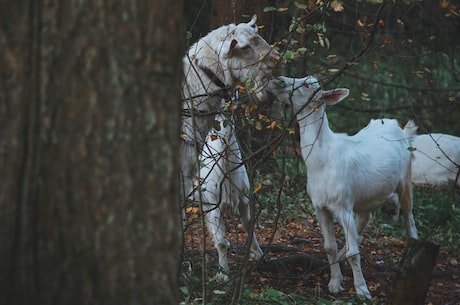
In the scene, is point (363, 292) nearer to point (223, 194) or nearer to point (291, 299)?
point (291, 299)

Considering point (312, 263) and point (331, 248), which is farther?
point (312, 263)

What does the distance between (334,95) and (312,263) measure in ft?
5.22

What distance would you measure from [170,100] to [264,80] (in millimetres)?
3926

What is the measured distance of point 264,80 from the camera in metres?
6.89

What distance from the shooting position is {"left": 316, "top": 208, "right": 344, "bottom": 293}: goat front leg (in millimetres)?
7484

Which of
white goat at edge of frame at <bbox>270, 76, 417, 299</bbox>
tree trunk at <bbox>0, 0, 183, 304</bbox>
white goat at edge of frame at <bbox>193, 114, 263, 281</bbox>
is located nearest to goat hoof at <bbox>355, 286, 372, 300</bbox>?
white goat at edge of frame at <bbox>270, 76, 417, 299</bbox>

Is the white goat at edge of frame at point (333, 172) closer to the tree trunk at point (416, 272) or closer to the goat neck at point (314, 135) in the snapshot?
the goat neck at point (314, 135)

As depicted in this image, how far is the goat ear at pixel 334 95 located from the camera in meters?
7.46

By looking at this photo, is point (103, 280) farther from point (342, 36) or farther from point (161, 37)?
point (342, 36)

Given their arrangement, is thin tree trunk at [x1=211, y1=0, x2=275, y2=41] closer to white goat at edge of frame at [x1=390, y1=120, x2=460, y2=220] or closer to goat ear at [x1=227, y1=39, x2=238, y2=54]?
goat ear at [x1=227, y1=39, x2=238, y2=54]

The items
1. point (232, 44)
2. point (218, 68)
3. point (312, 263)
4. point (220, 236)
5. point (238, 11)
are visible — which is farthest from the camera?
point (238, 11)

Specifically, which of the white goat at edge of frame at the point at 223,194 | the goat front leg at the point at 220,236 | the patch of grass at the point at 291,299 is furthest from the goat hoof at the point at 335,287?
the goat front leg at the point at 220,236

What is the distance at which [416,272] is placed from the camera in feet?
17.9

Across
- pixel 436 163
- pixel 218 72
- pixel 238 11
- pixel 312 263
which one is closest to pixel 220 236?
pixel 312 263
